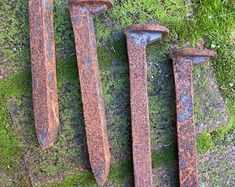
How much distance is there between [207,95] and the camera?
7.64 ft

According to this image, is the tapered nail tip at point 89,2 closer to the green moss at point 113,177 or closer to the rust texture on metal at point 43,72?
the rust texture on metal at point 43,72

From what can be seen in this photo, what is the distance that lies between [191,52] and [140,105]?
0.27 metres

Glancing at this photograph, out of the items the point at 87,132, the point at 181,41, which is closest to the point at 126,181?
the point at 87,132

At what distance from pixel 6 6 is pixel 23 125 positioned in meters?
0.45

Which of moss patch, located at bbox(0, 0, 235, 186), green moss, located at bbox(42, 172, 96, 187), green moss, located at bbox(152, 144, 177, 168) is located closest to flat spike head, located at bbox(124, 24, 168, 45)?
→ moss patch, located at bbox(0, 0, 235, 186)

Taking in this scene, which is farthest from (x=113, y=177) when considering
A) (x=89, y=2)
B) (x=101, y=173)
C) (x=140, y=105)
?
(x=89, y=2)

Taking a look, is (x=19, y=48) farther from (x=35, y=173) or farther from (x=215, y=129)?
(x=215, y=129)

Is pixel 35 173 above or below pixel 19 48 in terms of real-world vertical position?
below

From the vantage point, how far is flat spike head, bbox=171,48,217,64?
7.11ft

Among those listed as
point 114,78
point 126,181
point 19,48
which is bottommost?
point 126,181

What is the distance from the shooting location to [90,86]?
2092 millimetres

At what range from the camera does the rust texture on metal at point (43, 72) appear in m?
2.06

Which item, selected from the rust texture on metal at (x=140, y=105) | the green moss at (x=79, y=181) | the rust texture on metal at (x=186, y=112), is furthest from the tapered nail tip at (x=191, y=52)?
the green moss at (x=79, y=181)

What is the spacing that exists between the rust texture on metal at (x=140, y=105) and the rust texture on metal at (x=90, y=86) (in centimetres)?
12
